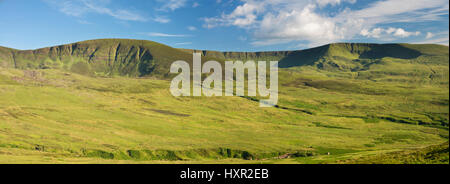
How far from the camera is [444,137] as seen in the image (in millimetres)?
199625

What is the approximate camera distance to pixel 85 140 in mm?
161375

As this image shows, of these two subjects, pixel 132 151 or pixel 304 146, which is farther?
pixel 304 146
